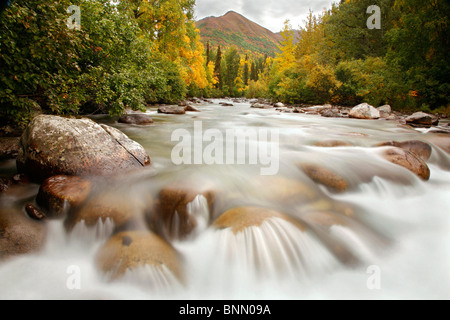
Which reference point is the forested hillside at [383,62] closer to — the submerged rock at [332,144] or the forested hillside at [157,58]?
the forested hillside at [157,58]

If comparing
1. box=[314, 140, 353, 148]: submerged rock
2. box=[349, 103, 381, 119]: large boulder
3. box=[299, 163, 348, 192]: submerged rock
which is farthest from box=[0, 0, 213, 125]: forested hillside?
box=[349, 103, 381, 119]: large boulder

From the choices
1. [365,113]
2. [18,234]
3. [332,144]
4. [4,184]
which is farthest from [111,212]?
[365,113]

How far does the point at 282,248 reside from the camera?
2.16 meters

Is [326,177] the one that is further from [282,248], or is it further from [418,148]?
[418,148]

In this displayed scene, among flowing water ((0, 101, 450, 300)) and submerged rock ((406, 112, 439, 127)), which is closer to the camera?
flowing water ((0, 101, 450, 300))

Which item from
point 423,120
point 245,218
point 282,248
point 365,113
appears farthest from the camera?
point 365,113

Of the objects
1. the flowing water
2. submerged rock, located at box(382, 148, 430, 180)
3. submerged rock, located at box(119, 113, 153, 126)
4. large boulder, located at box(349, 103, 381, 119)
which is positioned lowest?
the flowing water

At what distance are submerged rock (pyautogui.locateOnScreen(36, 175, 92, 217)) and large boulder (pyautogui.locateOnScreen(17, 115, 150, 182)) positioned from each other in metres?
0.38

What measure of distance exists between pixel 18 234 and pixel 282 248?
8.84ft

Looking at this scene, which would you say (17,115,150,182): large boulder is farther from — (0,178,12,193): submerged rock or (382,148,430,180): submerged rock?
(382,148,430,180): submerged rock

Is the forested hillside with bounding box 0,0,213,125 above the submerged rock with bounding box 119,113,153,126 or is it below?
above

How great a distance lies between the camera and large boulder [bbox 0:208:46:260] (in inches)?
81.3

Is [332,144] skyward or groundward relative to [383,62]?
groundward
